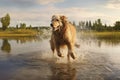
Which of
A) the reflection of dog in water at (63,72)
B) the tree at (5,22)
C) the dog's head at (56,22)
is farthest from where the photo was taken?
the tree at (5,22)

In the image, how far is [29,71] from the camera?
475 inches

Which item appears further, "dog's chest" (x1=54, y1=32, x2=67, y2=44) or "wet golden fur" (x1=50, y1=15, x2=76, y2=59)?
"dog's chest" (x1=54, y1=32, x2=67, y2=44)

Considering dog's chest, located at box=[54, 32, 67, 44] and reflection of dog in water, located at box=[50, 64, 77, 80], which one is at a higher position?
dog's chest, located at box=[54, 32, 67, 44]

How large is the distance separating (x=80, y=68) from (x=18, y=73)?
293 centimetres

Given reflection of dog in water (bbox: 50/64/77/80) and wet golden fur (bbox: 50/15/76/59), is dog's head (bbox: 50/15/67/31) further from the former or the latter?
reflection of dog in water (bbox: 50/64/77/80)

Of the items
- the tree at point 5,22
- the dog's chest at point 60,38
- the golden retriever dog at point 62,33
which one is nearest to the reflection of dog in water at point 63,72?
the golden retriever dog at point 62,33

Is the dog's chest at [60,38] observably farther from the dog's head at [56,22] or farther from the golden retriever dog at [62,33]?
the dog's head at [56,22]

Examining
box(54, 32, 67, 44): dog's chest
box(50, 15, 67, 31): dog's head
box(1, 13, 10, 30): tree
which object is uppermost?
box(50, 15, 67, 31): dog's head

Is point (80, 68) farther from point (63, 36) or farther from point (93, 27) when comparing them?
point (93, 27)

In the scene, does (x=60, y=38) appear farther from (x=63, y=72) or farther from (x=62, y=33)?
(x=63, y=72)

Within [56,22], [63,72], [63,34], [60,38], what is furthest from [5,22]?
[63,72]

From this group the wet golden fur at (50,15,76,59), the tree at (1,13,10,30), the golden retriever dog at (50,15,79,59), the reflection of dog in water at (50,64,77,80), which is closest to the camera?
the reflection of dog in water at (50,64,77,80)

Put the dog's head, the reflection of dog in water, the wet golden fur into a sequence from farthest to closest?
the wet golden fur → the dog's head → the reflection of dog in water

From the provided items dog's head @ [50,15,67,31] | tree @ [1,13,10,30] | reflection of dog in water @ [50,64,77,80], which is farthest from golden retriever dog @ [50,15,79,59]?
tree @ [1,13,10,30]
